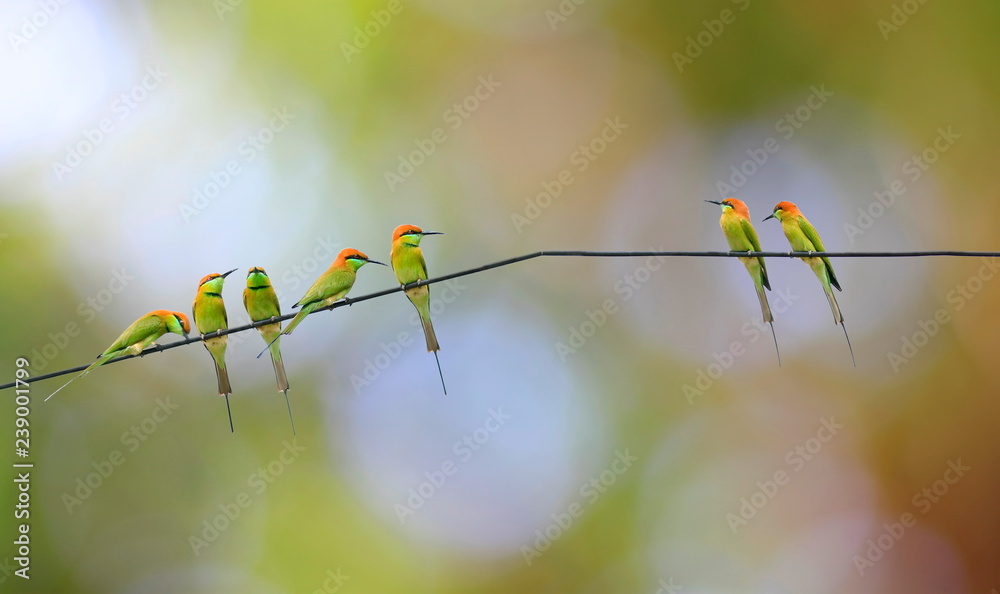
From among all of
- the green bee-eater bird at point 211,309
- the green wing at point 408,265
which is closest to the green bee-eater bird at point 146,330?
the green bee-eater bird at point 211,309

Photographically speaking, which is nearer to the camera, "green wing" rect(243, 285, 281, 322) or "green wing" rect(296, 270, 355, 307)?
"green wing" rect(296, 270, 355, 307)

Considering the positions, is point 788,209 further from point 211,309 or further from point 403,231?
point 211,309

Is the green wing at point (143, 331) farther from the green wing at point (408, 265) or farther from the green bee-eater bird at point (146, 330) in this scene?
the green wing at point (408, 265)

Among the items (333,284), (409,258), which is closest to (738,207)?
(409,258)

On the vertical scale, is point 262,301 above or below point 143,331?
above

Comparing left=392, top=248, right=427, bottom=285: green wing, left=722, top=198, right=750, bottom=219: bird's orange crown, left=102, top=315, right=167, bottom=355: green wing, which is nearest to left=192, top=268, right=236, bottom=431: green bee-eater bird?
left=102, top=315, right=167, bottom=355: green wing

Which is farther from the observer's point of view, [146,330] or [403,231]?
[403,231]

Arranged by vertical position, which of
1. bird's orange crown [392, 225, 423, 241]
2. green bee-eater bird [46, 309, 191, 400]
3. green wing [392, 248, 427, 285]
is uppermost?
bird's orange crown [392, 225, 423, 241]

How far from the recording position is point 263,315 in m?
4.89

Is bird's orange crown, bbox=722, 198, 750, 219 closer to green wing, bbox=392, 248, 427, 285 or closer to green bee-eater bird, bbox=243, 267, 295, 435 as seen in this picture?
green wing, bbox=392, 248, 427, 285

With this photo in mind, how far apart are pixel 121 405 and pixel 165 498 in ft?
4.50

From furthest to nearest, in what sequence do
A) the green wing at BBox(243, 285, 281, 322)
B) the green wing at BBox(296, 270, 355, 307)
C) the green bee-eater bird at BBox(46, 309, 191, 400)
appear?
the green wing at BBox(243, 285, 281, 322) → the green wing at BBox(296, 270, 355, 307) → the green bee-eater bird at BBox(46, 309, 191, 400)

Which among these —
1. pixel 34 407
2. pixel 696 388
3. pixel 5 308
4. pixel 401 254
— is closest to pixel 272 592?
pixel 34 407

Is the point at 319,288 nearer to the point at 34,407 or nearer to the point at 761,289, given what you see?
the point at 761,289
